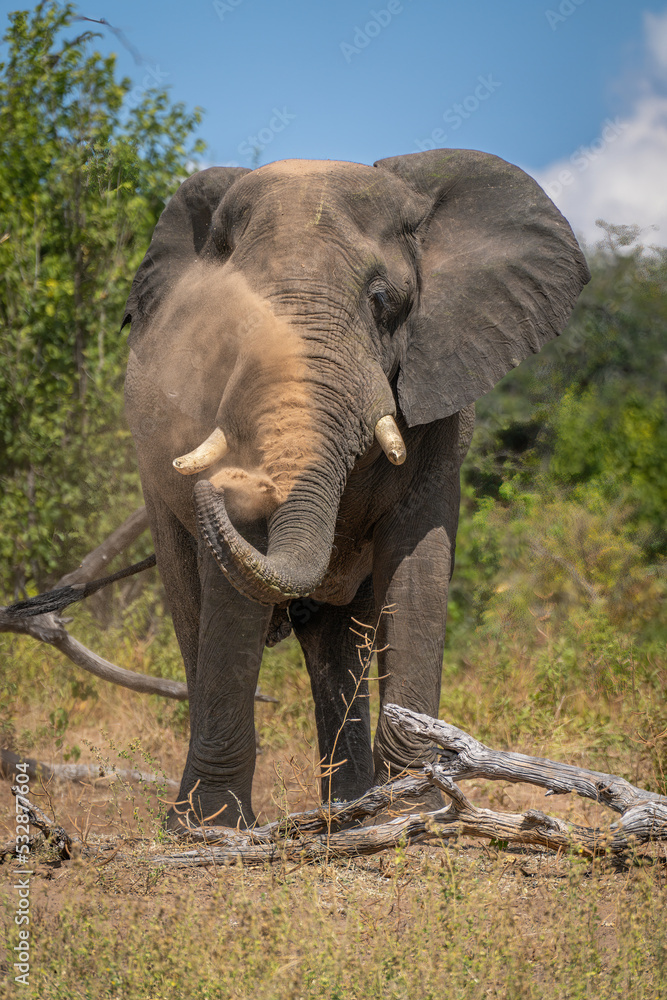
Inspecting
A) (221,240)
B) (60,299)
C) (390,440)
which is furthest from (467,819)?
(60,299)

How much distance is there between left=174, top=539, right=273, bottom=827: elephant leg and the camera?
477 centimetres

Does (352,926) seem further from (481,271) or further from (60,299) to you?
(60,299)

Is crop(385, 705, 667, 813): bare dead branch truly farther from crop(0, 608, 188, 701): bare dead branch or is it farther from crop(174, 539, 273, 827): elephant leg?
crop(0, 608, 188, 701): bare dead branch

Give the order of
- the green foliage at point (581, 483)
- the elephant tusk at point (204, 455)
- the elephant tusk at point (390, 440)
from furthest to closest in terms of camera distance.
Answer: the green foliage at point (581, 483)
the elephant tusk at point (390, 440)
the elephant tusk at point (204, 455)

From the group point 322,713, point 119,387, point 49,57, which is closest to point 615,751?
point 322,713

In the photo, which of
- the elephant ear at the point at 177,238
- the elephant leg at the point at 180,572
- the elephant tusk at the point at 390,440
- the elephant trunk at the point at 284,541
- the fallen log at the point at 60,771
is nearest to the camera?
the elephant trunk at the point at 284,541

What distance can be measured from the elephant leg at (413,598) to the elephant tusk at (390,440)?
620 millimetres

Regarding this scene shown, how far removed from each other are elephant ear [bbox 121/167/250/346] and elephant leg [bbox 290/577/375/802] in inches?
76.7

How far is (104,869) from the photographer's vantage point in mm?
3826

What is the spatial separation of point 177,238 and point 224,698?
2.47 meters

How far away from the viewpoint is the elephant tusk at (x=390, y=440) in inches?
169

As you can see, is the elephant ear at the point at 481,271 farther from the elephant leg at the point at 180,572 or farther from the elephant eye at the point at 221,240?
the elephant leg at the point at 180,572

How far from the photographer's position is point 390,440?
437cm

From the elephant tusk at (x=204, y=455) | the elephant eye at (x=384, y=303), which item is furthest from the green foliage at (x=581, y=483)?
the elephant tusk at (x=204, y=455)
